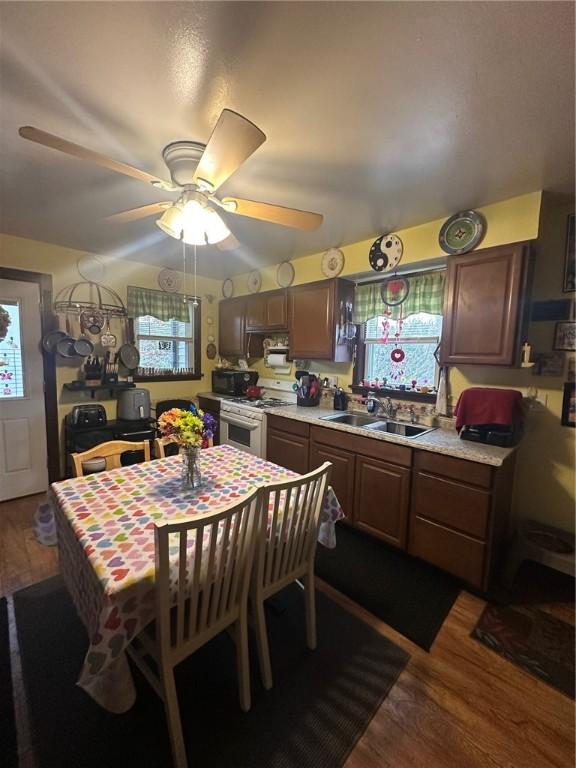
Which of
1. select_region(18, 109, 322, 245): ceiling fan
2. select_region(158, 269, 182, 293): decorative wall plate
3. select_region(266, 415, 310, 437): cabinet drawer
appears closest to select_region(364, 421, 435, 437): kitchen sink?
select_region(266, 415, 310, 437): cabinet drawer

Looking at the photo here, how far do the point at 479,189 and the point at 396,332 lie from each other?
1.21m

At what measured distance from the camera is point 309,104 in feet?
4.14

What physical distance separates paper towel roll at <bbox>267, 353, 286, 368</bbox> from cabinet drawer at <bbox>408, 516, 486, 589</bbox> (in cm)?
201

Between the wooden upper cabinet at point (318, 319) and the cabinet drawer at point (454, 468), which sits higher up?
the wooden upper cabinet at point (318, 319)

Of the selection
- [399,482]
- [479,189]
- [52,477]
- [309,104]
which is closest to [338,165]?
[309,104]

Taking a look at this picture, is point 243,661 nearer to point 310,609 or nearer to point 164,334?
point 310,609

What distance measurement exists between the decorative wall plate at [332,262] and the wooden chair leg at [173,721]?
112 inches

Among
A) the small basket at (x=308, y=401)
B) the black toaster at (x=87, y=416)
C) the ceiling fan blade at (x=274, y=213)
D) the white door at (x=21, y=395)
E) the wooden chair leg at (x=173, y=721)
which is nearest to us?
the wooden chair leg at (x=173, y=721)

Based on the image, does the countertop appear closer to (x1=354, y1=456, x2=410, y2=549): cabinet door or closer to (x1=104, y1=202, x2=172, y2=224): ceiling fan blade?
(x1=354, y1=456, x2=410, y2=549): cabinet door

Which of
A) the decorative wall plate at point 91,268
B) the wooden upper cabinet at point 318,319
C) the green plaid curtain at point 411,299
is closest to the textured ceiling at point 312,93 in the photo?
the green plaid curtain at point 411,299

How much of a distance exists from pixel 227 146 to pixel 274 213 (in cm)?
45

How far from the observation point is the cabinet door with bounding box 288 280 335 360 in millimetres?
2910

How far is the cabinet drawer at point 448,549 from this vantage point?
6.07ft

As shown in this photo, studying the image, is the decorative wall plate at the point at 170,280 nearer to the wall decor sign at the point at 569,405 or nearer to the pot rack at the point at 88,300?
the pot rack at the point at 88,300
